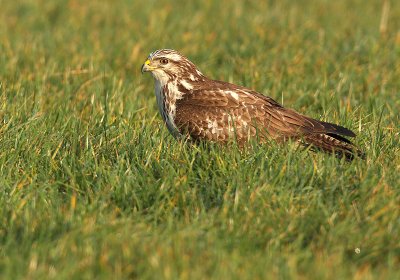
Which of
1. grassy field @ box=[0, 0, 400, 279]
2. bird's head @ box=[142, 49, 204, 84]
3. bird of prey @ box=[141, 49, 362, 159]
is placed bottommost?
grassy field @ box=[0, 0, 400, 279]

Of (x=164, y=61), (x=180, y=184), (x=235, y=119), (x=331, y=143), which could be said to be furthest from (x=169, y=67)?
(x=180, y=184)

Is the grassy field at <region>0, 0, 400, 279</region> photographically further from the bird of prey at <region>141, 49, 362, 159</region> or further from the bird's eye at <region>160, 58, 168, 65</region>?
the bird's eye at <region>160, 58, 168, 65</region>

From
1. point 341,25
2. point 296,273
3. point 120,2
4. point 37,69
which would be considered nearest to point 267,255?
point 296,273

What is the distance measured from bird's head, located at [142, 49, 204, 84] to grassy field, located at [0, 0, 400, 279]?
0.54 meters

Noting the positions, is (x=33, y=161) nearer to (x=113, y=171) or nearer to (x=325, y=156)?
(x=113, y=171)

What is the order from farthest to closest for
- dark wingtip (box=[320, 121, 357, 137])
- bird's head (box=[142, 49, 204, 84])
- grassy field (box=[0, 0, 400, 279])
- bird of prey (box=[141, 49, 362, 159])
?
1. bird's head (box=[142, 49, 204, 84])
2. bird of prey (box=[141, 49, 362, 159])
3. dark wingtip (box=[320, 121, 357, 137])
4. grassy field (box=[0, 0, 400, 279])

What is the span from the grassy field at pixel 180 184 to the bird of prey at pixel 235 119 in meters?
0.24

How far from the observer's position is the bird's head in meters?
8.40

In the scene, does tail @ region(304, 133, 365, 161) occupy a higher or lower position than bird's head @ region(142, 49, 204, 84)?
lower

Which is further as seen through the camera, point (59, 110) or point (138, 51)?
point (138, 51)

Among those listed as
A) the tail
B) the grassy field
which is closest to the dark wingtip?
the tail

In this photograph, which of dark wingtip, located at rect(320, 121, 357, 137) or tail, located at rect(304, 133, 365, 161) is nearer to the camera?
dark wingtip, located at rect(320, 121, 357, 137)

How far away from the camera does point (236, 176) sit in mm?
6457

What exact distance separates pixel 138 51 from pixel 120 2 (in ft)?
13.9
